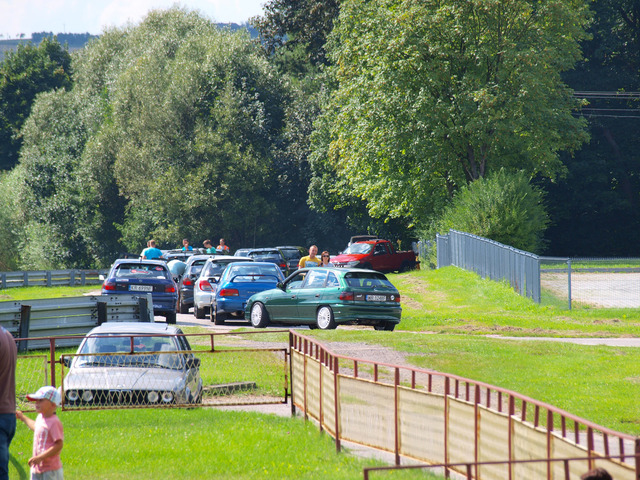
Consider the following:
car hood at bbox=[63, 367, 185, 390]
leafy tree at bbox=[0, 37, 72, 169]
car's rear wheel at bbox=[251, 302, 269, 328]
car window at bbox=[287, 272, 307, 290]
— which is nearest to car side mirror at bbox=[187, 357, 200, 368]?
car hood at bbox=[63, 367, 185, 390]

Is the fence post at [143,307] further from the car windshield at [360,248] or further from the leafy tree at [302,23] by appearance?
the leafy tree at [302,23]

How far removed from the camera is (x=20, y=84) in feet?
300

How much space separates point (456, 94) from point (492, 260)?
11.6 metres

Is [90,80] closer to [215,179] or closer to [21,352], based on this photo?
[215,179]

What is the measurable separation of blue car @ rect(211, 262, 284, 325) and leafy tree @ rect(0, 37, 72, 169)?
70.6 metres

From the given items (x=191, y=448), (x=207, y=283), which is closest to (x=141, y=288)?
(x=207, y=283)

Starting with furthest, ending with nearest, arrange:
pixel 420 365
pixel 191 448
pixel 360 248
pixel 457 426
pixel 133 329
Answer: pixel 360 248, pixel 420 365, pixel 133 329, pixel 191 448, pixel 457 426

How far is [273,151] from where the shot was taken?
64.9 m

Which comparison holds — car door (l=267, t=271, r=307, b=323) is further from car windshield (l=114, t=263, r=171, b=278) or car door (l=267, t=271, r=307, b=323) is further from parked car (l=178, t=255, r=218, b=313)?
parked car (l=178, t=255, r=218, b=313)

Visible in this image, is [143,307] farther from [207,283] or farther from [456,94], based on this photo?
[456,94]

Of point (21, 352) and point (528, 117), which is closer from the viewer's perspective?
point (21, 352)

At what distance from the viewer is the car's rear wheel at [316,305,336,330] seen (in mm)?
20641

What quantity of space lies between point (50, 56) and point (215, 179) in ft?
139

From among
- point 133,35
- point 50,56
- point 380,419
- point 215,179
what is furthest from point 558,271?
point 50,56
